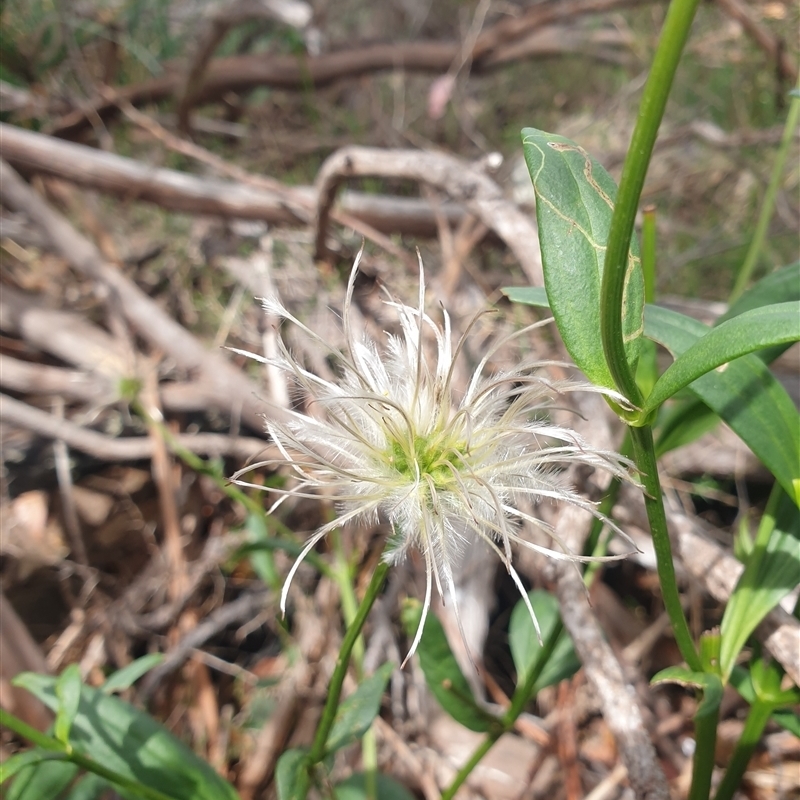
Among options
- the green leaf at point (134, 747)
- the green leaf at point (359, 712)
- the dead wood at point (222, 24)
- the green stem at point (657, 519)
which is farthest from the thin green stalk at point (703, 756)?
the dead wood at point (222, 24)

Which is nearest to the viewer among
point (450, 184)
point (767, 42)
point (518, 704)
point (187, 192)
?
point (518, 704)

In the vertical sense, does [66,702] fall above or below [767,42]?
below

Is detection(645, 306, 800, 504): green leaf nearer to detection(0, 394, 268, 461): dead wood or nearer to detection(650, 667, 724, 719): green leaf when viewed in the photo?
detection(650, 667, 724, 719): green leaf

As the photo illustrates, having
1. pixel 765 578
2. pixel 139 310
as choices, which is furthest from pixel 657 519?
pixel 139 310

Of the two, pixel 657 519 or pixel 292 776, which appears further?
pixel 292 776

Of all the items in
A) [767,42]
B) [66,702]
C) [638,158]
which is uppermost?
[767,42]

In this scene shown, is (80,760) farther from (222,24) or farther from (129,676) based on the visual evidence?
(222,24)

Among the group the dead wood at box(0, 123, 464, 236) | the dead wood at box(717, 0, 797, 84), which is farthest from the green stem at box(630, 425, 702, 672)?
the dead wood at box(717, 0, 797, 84)

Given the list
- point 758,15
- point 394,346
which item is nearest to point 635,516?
point 394,346
